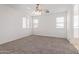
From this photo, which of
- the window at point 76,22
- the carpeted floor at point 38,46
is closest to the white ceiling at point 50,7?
the window at point 76,22

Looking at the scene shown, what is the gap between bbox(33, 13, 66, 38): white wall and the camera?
5.70 feet

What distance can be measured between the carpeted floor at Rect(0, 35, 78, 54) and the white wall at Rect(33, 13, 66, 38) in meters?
0.09

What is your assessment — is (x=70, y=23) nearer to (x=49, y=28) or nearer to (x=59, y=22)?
(x=59, y=22)

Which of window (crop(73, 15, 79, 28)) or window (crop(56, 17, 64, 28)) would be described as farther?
window (crop(56, 17, 64, 28))

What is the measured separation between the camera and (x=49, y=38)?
1736mm

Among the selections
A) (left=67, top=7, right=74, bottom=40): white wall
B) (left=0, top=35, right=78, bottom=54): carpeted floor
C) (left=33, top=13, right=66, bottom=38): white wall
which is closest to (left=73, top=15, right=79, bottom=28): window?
(left=67, top=7, right=74, bottom=40): white wall

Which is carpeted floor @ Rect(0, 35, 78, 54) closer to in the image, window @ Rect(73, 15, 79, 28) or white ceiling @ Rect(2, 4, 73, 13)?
window @ Rect(73, 15, 79, 28)

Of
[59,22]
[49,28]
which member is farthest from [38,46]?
[59,22]

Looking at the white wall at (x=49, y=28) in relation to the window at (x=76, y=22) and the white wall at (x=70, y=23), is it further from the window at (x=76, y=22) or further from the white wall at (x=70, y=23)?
the window at (x=76, y=22)

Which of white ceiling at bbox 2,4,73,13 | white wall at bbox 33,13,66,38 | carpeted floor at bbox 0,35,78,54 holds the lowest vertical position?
carpeted floor at bbox 0,35,78,54

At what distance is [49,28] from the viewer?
1.77 meters

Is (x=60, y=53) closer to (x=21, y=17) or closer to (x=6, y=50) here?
(x=6, y=50)
